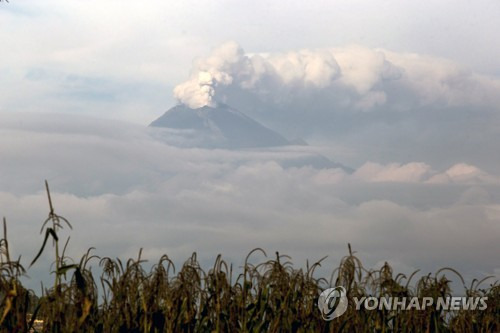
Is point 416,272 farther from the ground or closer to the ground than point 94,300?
farther from the ground

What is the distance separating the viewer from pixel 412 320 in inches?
363

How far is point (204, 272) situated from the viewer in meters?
8.61

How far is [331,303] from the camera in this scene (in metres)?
8.84

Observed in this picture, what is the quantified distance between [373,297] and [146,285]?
8.47 ft

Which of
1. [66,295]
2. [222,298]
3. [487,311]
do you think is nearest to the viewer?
[66,295]

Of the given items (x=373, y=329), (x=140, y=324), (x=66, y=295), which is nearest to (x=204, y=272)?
(x=140, y=324)

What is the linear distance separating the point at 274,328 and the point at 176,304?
105 cm

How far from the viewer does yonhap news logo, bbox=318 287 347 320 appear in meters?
8.81

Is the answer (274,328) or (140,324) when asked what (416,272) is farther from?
(140,324)

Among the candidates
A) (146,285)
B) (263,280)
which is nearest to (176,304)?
(146,285)

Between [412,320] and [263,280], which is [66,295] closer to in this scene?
[263,280]

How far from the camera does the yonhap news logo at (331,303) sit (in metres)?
8.81

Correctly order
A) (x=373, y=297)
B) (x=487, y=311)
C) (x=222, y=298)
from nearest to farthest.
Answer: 1. (x=222, y=298)
2. (x=373, y=297)
3. (x=487, y=311)

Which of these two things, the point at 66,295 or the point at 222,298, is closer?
the point at 66,295
